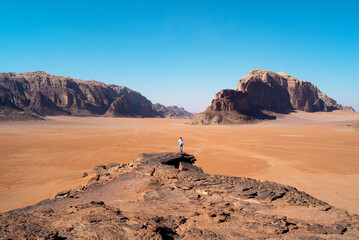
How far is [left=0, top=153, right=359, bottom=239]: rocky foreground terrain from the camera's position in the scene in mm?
3691

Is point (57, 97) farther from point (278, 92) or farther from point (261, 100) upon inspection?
point (278, 92)

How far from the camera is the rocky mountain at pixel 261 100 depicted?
7725cm

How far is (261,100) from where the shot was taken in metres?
106

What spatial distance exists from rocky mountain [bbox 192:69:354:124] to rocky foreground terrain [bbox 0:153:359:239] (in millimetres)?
66318

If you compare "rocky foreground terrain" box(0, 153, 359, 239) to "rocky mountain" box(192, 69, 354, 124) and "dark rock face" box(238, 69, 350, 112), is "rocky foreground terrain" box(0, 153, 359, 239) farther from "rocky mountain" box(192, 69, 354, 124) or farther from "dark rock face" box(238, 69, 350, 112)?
"dark rock face" box(238, 69, 350, 112)

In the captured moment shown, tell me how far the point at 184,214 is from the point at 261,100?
111 metres

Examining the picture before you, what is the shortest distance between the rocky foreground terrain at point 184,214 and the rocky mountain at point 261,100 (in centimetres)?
6632

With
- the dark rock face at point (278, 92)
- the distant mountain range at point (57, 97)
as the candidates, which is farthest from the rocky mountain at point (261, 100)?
the distant mountain range at point (57, 97)

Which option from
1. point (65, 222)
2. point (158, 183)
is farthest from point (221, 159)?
point (65, 222)

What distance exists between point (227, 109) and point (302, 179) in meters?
69.8

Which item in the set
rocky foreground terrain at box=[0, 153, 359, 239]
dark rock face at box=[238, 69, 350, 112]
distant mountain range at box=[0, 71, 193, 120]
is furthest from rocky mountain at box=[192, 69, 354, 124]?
rocky foreground terrain at box=[0, 153, 359, 239]

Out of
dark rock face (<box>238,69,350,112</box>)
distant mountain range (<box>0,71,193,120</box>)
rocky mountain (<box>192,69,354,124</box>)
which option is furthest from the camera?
dark rock face (<box>238,69,350,112</box>)

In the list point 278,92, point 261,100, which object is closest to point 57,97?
point 261,100

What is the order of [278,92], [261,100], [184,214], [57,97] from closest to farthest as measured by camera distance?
[184,214], [261,100], [57,97], [278,92]
